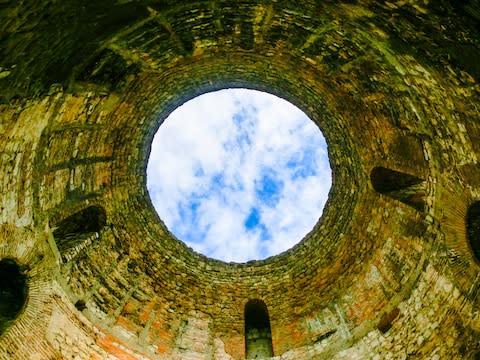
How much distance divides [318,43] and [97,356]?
5.43 metres

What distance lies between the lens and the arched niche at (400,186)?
21.9 ft

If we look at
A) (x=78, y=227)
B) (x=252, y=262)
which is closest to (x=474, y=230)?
(x=252, y=262)

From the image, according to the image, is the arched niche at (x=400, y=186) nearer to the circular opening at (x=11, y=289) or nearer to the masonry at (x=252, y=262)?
the masonry at (x=252, y=262)

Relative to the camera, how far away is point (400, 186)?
7.10 metres

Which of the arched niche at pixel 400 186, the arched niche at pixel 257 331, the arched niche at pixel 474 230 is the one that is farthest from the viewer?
the arched niche at pixel 257 331

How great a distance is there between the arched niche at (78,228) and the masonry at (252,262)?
0.03 meters

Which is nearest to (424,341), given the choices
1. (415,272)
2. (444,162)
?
(415,272)

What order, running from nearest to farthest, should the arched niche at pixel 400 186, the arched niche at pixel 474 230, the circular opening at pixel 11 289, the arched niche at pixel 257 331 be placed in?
1. the circular opening at pixel 11 289
2. the arched niche at pixel 474 230
3. the arched niche at pixel 400 186
4. the arched niche at pixel 257 331

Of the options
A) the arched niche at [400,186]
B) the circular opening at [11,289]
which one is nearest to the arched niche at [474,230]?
the arched niche at [400,186]

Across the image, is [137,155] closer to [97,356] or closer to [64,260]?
[64,260]

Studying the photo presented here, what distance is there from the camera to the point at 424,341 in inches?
239

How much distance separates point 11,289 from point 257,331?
168 inches

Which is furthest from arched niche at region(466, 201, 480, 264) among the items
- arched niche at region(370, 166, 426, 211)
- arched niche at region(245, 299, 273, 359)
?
arched niche at region(245, 299, 273, 359)

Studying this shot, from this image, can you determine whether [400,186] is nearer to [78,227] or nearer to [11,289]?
[78,227]
